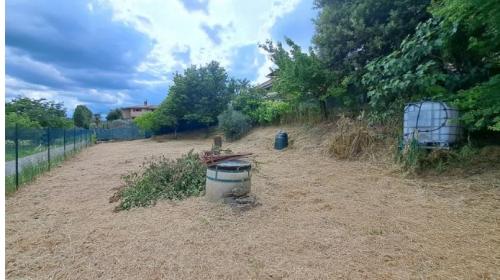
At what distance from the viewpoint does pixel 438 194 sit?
144 inches

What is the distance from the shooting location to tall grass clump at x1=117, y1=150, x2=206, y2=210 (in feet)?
12.9

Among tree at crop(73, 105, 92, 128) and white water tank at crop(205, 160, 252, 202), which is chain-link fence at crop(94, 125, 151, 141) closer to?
tree at crop(73, 105, 92, 128)

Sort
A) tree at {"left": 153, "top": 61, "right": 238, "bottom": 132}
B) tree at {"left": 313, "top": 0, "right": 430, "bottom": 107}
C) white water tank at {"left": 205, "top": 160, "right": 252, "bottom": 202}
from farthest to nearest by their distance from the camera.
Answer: tree at {"left": 153, "top": 61, "right": 238, "bottom": 132} → tree at {"left": 313, "top": 0, "right": 430, "bottom": 107} → white water tank at {"left": 205, "top": 160, "right": 252, "bottom": 202}

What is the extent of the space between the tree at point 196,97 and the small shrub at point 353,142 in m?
12.8

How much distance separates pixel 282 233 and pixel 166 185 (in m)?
2.23

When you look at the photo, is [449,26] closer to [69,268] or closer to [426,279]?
[426,279]

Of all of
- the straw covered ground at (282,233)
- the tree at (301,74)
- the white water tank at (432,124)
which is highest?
the tree at (301,74)

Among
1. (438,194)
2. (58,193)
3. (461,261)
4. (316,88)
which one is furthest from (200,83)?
(461,261)

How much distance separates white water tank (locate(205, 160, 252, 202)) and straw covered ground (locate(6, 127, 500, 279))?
0.70 ft

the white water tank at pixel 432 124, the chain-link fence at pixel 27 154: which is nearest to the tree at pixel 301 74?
the white water tank at pixel 432 124

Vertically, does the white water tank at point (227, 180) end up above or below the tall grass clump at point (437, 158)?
below

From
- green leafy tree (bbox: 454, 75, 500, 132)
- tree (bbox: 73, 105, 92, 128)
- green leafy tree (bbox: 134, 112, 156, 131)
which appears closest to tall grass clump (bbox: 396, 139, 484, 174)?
green leafy tree (bbox: 454, 75, 500, 132)

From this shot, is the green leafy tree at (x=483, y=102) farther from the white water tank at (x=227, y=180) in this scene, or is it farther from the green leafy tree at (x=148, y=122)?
the green leafy tree at (x=148, y=122)

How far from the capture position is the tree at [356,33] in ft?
21.2
